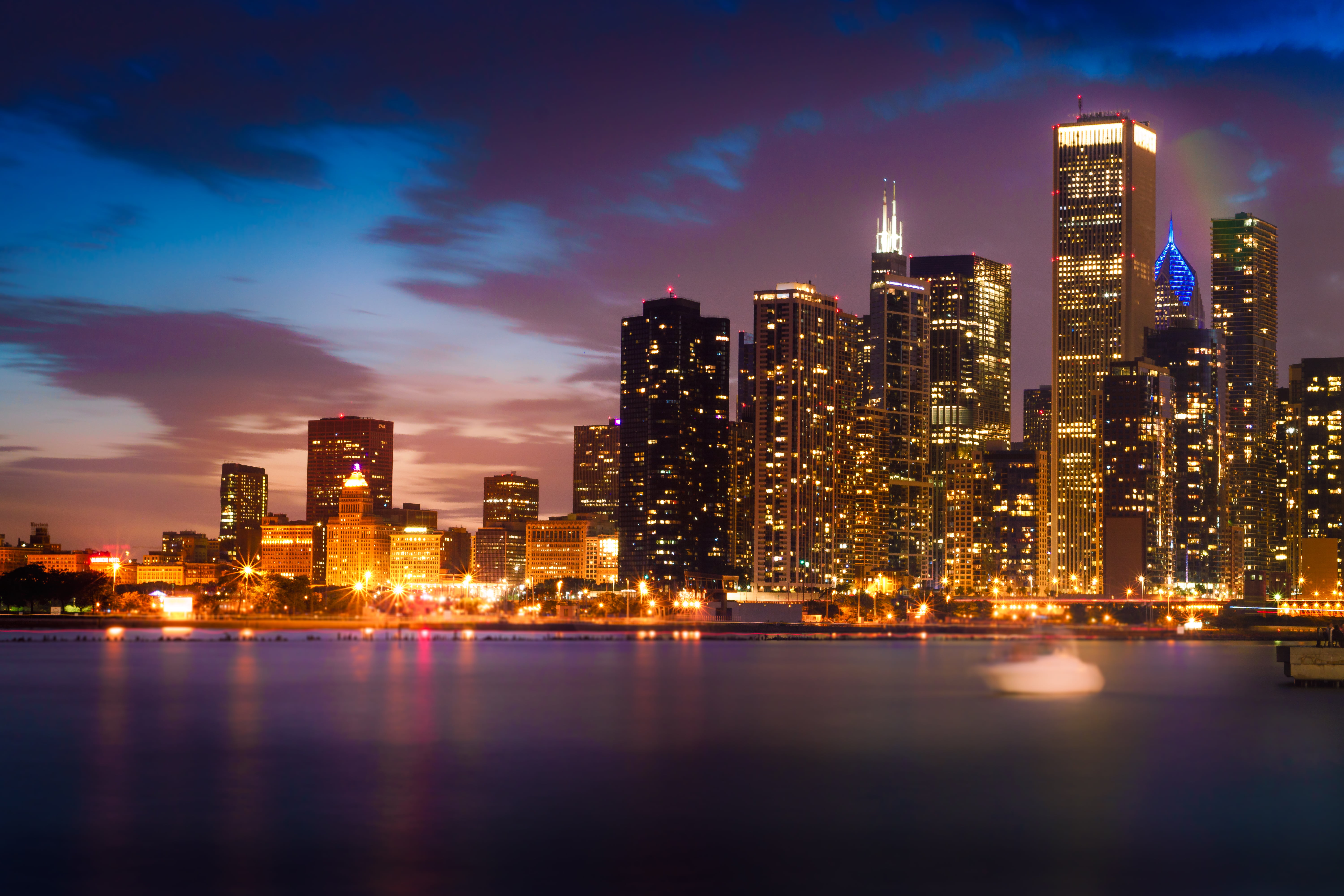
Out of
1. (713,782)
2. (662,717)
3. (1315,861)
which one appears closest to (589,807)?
(713,782)

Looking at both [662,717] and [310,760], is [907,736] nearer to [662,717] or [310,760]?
[662,717]

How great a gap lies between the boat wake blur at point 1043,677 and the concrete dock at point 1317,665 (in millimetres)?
17373

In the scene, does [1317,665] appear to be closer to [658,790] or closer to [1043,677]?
[1043,677]

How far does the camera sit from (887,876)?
43781mm

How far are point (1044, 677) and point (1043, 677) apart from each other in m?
0.54

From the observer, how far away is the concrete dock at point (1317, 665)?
127m

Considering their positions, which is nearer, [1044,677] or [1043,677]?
[1043,677]

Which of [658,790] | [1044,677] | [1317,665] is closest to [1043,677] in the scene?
[1044,677]

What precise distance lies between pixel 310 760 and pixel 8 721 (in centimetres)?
3184

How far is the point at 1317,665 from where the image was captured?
12912 cm

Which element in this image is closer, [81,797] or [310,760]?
[81,797]

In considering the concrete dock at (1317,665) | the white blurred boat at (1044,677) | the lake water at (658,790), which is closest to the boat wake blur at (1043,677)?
the white blurred boat at (1044,677)

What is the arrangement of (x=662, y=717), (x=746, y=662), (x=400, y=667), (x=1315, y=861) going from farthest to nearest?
1. (x=746, y=662)
2. (x=400, y=667)
3. (x=662, y=717)
4. (x=1315, y=861)

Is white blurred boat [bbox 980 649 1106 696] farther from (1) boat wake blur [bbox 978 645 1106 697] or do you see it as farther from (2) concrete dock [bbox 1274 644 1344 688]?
(2) concrete dock [bbox 1274 644 1344 688]
